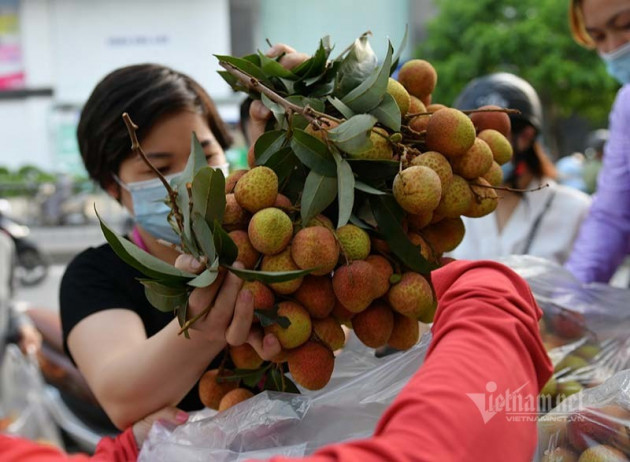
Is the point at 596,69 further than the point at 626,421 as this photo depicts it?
Yes

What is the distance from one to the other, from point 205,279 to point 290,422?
27 centimetres

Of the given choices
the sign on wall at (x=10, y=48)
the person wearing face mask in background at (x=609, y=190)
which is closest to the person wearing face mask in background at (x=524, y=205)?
the person wearing face mask in background at (x=609, y=190)

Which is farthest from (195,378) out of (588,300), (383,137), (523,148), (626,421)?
(523,148)

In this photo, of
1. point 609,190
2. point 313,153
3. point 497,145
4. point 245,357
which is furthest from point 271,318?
point 609,190

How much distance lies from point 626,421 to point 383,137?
1.70 feet

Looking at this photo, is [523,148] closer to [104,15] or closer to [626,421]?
[626,421]

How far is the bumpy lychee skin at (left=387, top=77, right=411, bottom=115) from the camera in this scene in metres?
1.00

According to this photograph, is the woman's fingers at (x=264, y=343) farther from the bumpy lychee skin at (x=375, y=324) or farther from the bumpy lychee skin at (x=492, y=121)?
the bumpy lychee skin at (x=492, y=121)

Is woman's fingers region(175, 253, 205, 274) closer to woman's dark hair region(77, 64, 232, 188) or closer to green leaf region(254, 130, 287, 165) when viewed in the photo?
green leaf region(254, 130, 287, 165)

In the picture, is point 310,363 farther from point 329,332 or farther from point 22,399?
point 22,399

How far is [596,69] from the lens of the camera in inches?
512

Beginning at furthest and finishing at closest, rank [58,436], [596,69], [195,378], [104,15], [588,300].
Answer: [104,15] < [596,69] < [58,436] < [588,300] < [195,378]

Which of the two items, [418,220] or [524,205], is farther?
[524,205]

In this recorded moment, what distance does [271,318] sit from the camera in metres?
0.90
